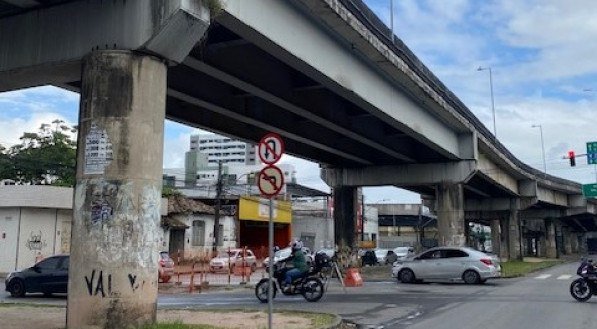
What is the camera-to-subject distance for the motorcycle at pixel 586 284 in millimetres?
16562

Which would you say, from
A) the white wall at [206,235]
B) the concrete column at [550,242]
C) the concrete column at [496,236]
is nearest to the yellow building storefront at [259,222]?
the white wall at [206,235]

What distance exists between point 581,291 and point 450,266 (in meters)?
8.51

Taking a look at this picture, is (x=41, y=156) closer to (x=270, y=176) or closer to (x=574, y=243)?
(x=270, y=176)

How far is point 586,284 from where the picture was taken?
16.8m

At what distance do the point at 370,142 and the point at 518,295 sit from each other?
400 inches

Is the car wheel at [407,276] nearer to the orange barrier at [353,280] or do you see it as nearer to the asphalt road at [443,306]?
the orange barrier at [353,280]

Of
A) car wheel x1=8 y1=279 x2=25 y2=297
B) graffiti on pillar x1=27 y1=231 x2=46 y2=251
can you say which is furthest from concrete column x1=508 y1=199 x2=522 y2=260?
car wheel x1=8 y1=279 x2=25 y2=297

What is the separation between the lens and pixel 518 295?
19250 mm

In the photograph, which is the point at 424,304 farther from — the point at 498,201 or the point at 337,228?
the point at 498,201

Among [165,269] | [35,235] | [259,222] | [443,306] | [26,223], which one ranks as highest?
[259,222]

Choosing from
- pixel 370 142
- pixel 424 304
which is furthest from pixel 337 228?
pixel 424 304

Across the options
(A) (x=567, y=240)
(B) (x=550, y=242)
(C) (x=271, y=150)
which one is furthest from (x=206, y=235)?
(A) (x=567, y=240)

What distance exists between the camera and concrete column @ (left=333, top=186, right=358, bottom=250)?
36000 mm

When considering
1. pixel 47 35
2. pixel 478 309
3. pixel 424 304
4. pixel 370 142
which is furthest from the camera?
pixel 370 142
